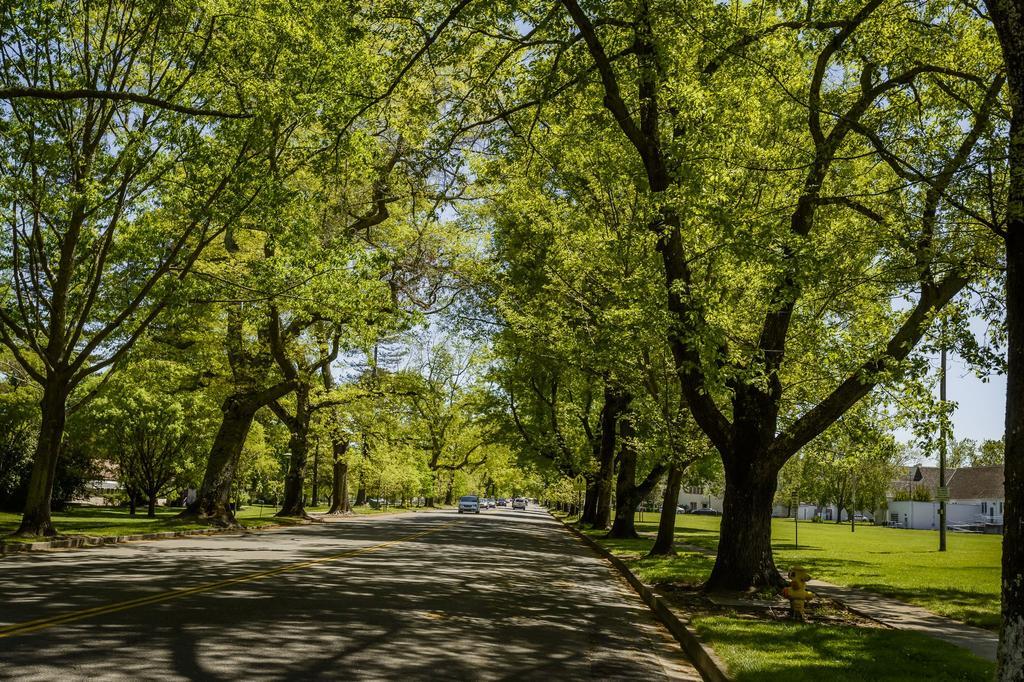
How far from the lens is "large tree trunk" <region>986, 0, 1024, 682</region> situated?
5.14 metres

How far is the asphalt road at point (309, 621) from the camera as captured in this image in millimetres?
6617

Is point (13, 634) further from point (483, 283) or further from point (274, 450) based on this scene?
point (274, 450)

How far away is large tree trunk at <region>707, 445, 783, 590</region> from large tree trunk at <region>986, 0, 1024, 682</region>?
7.85 metres

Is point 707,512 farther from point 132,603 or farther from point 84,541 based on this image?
point 132,603

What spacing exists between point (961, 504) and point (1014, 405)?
89.1 metres

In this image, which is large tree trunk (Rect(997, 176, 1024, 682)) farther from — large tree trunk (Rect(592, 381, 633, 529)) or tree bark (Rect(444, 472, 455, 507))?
tree bark (Rect(444, 472, 455, 507))

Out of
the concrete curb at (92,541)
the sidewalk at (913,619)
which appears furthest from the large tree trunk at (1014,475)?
the concrete curb at (92,541)

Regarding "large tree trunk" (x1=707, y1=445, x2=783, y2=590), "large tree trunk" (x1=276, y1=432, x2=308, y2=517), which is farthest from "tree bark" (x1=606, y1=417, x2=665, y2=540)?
"large tree trunk" (x1=707, y1=445, x2=783, y2=590)

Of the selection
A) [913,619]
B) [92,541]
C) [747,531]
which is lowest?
[92,541]

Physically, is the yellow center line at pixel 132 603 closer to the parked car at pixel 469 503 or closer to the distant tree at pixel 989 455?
the parked car at pixel 469 503

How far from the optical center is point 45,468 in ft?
62.5

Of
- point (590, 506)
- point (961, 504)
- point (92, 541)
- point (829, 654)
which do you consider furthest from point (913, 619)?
point (961, 504)

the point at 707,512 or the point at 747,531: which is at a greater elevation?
the point at 747,531

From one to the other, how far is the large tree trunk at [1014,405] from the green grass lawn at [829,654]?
215 centimetres
